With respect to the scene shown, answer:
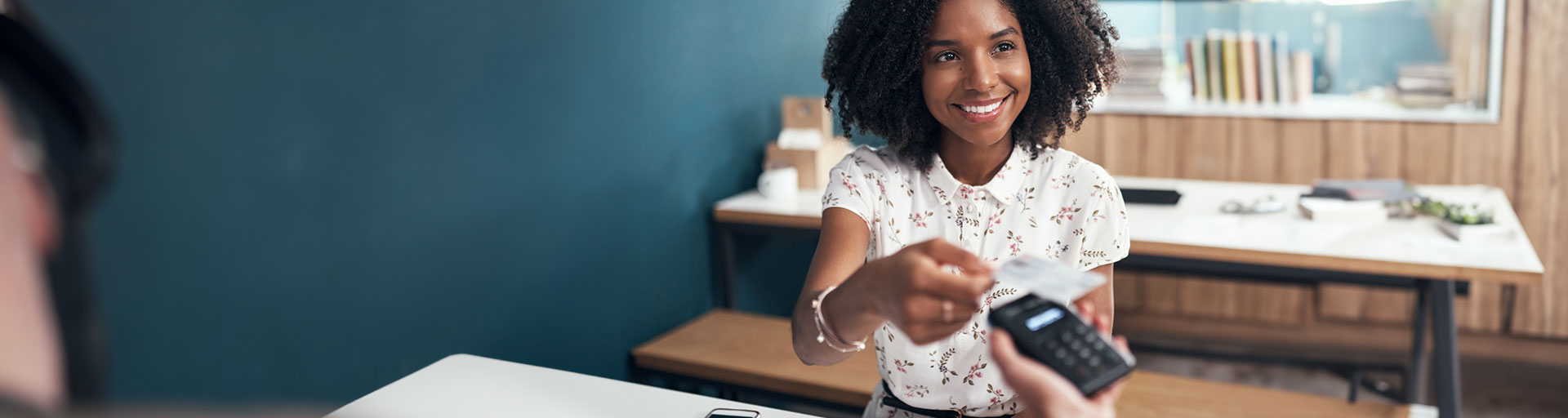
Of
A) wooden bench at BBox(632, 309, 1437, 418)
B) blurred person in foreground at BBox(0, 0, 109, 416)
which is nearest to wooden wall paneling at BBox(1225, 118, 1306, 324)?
wooden bench at BBox(632, 309, 1437, 418)

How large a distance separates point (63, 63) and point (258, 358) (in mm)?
1258

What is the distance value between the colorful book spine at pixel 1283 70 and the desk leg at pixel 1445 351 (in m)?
1.84

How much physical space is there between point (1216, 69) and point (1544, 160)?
39.5 inches

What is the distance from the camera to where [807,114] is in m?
2.68

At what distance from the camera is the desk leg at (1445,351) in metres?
1.96

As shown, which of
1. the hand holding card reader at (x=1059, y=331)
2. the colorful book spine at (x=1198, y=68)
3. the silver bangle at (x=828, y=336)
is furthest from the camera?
the colorful book spine at (x=1198, y=68)

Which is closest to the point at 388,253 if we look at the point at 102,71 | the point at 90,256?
the point at 102,71

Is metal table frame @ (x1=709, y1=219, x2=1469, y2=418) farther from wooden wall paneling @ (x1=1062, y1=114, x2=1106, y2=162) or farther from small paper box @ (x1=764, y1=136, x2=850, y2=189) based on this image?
wooden wall paneling @ (x1=1062, y1=114, x2=1106, y2=162)

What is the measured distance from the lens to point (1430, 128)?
326 cm

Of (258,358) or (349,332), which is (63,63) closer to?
(258,358)

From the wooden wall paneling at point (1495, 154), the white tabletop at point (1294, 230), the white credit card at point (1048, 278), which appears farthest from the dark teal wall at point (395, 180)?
the wooden wall paneling at point (1495, 154)

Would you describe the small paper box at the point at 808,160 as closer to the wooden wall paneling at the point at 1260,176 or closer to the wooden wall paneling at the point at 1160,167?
the wooden wall paneling at the point at 1160,167

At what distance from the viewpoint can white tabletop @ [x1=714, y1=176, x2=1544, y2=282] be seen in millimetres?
1943

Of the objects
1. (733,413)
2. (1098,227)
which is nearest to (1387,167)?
(1098,227)
